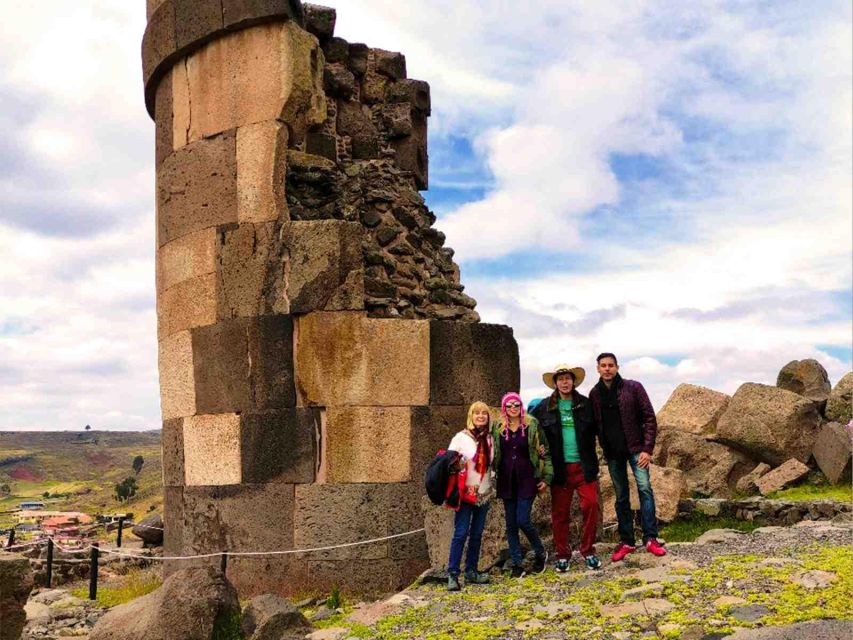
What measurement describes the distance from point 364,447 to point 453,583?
1556 millimetres

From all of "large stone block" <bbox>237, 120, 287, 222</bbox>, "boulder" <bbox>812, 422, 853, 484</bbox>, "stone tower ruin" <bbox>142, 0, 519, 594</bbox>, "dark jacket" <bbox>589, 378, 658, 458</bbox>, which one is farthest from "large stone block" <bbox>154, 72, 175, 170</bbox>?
"boulder" <bbox>812, 422, 853, 484</bbox>

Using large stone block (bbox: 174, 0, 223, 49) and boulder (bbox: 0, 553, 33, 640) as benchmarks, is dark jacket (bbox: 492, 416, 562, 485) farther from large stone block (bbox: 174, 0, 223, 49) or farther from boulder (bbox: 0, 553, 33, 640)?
large stone block (bbox: 174, 0, 223, 49)

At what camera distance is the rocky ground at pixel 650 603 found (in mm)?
4672

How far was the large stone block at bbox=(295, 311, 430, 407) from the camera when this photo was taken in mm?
7418

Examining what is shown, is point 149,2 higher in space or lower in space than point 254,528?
higher

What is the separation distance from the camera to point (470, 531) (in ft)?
21.4

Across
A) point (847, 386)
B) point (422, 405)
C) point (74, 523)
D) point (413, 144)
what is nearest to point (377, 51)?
point (413, 144)

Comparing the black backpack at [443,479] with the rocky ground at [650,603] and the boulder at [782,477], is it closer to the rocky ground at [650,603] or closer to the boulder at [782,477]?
the rocky ground at [650,603]

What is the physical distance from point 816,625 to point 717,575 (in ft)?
3.65

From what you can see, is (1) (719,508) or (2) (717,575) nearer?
(2) (717,575)

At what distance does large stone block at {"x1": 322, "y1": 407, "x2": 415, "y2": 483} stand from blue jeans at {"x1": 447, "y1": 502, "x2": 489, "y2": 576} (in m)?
1.06

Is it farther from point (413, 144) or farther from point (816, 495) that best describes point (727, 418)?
point (413, 144)

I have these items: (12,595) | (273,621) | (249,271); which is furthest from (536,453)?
(12,595)

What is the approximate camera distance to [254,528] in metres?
7.58
